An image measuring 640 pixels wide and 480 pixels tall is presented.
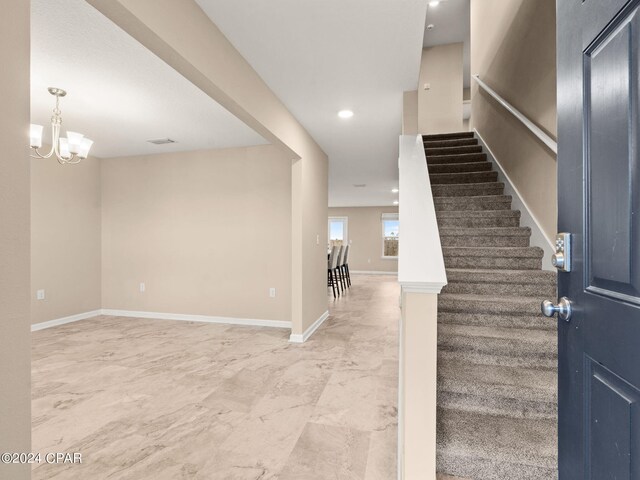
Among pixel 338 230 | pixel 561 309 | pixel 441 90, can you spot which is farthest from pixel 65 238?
pixel 338 230

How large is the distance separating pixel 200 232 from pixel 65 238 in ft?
6.05

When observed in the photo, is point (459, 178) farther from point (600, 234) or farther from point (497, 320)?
point (600, 234)

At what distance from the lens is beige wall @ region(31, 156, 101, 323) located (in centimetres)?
413

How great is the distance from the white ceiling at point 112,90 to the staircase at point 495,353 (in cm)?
260

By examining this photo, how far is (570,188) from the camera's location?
757 millimetres

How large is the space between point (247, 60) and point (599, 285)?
2429 millimetres

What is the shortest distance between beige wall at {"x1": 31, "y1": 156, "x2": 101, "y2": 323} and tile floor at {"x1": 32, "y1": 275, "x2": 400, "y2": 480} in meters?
0.63

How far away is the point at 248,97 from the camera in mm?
2381

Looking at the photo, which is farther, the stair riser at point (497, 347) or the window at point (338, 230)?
the window at point (338, 230)

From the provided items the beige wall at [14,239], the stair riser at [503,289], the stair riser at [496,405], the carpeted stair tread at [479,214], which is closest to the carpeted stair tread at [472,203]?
the carpeted stair tread at [479,214]

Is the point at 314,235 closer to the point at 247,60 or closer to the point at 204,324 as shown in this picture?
the point at 204,324

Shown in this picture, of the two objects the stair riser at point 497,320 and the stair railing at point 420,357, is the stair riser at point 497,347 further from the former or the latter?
the stair railing at point 420,357

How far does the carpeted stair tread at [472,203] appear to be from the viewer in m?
3.09

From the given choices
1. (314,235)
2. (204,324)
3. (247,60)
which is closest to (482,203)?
(314,235)
